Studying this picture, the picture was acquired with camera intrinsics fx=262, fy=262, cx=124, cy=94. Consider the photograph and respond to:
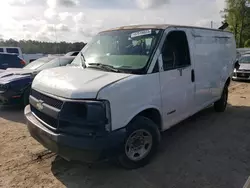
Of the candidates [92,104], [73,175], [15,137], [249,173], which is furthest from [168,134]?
[15,137]

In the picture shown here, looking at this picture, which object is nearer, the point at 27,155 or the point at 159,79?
the point at 159,79

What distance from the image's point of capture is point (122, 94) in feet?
11.0

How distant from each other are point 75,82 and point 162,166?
71.0 inches

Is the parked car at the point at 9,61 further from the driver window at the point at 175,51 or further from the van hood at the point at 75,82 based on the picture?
the driver window at the point at 175,51

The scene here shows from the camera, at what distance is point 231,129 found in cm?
568

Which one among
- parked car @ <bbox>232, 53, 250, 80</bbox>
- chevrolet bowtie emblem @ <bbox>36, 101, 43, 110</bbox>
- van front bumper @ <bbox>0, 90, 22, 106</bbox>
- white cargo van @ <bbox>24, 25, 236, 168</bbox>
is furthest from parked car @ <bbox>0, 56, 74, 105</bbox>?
parked car @ <bbox>232, 53, 250, 80</bbox>

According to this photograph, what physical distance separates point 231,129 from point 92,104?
12.4 ft

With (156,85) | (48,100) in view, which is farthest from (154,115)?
(48,100)

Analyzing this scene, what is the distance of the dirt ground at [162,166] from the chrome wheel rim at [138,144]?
8.3 inches

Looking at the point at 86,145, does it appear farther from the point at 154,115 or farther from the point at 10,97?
the point at 10,97

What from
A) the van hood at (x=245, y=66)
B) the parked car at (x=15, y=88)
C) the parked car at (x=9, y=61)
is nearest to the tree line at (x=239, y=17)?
the van hood at (x=245, y=66)

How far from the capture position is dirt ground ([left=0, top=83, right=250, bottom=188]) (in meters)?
3.50

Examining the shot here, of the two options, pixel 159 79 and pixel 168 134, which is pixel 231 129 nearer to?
pixel 168 134

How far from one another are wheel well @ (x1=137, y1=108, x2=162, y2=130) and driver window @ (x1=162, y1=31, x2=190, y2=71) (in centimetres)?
69
